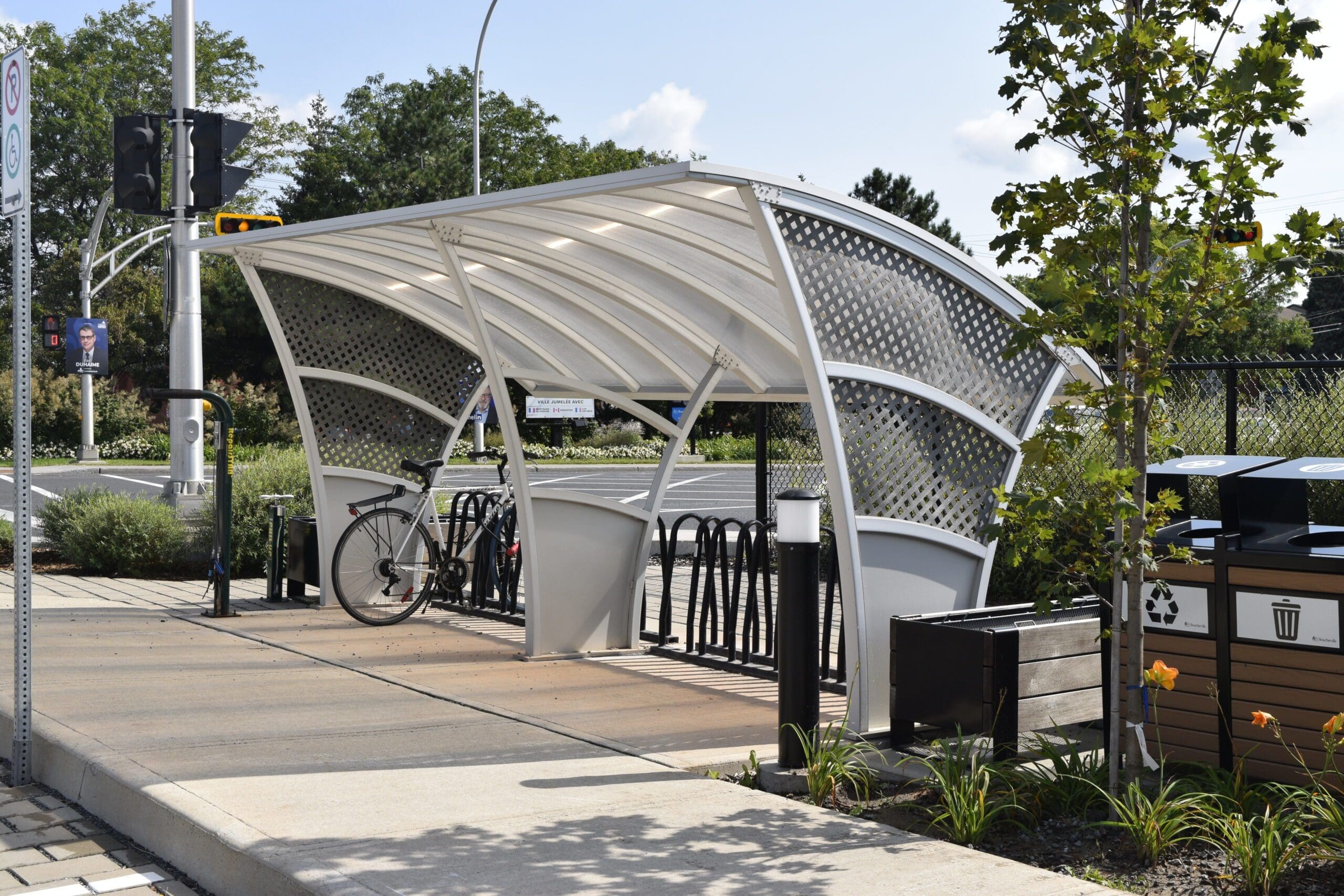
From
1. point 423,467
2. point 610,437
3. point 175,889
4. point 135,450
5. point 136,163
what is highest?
point 136,163

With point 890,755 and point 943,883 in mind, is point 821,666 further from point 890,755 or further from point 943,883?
point 943,883

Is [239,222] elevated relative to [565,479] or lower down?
Answer: elevated

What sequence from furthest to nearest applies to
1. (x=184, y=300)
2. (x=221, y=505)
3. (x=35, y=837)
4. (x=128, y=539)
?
(x=184, y=300)
(x=128, y=539)
(x=221, y=505)
(x=35, y=837)

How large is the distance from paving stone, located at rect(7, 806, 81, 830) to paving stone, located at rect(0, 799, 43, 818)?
0.11 feet

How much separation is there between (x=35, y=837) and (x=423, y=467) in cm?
494

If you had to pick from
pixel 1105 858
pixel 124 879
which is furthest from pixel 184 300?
pixel 1105 858

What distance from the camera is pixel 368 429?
32.6 feet

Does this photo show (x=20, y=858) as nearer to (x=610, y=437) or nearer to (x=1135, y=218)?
(x=1135, y=218)

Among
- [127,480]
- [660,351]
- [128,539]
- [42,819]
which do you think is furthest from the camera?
[127,480]

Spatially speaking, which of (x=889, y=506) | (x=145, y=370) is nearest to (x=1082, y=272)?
(x=889, y=506)

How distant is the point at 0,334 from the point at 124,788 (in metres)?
51.5

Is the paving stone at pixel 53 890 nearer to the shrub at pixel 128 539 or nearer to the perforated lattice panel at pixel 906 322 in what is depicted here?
the perforated lattice panel at pixel 906 322

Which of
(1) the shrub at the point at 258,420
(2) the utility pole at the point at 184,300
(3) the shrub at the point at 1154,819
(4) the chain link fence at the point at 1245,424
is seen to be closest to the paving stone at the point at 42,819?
(3) the shrub at the point at 1154,819

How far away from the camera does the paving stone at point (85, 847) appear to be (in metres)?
4.57
